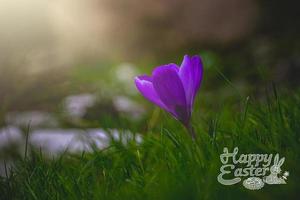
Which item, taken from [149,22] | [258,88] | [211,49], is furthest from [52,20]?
[258,88]

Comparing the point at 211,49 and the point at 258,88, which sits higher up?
the point at 211,49

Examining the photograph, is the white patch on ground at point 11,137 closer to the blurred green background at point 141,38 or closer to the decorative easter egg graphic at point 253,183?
the blurred green background at point 141,38

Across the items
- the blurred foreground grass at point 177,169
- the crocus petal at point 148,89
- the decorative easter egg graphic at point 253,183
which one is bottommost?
the decorative easter egg graphic at point 253,183

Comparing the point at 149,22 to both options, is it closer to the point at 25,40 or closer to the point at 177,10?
the point at 177,10

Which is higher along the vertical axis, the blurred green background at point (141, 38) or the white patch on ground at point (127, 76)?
the blurred green background at point (141, 38)

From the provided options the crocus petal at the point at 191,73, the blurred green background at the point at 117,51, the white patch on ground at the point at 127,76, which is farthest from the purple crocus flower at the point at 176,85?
the white patch on ground at the point at 127,76

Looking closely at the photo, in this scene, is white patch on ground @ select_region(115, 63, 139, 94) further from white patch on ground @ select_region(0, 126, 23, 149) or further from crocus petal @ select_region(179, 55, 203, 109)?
crocus petal @ select_region(179, 55, 203, 109)

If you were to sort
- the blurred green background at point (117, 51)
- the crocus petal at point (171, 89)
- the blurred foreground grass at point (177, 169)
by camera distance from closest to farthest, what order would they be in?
the blurred foreground grass at point (177, 169)
the crocus petal at point (171, 89)
the blurred green background at point (117, 51)

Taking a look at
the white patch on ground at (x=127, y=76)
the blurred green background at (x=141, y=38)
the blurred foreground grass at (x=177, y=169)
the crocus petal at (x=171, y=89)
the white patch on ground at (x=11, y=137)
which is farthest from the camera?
the blurred green background at (x=141, y=38)
